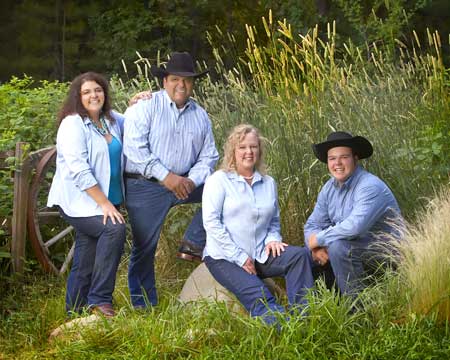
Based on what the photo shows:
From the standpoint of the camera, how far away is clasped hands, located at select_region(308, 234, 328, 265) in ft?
19.3

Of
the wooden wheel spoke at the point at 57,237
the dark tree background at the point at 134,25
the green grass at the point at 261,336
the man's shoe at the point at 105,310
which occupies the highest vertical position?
the dark tree background at the point at 134,25

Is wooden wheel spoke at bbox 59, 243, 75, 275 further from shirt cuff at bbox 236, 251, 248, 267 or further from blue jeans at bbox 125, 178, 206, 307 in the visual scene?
shirt cuff at bbox 236, 251, 248, 267

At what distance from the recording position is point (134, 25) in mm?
18078

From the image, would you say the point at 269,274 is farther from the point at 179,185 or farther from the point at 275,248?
the point at 179,185

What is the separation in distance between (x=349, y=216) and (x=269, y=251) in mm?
523

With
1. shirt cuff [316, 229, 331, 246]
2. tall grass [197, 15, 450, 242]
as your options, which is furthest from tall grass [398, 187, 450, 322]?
tall grass [197, 15, 450, 242]

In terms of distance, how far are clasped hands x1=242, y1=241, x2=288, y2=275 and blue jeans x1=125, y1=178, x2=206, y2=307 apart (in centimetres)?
60

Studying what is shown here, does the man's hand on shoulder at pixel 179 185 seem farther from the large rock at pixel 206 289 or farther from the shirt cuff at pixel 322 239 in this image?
the shirt cuff at pixel 322 239

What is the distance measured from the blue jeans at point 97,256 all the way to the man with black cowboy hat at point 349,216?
1189mm

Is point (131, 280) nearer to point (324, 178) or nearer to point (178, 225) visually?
point (178, 225)

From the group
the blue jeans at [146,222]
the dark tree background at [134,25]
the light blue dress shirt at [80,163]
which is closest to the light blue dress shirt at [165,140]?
the blue jeans at [146,222]

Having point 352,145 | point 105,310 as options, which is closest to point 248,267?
point 105,310

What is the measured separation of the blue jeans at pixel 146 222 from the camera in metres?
6.07

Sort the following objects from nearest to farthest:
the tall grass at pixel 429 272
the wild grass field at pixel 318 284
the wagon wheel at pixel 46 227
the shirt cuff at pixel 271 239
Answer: the wild grass field at pixel 318 284
the tall grass at pixel 429 272
the shirt cuff at pixel 271 239
the wagon wheel at pixel 46 227
